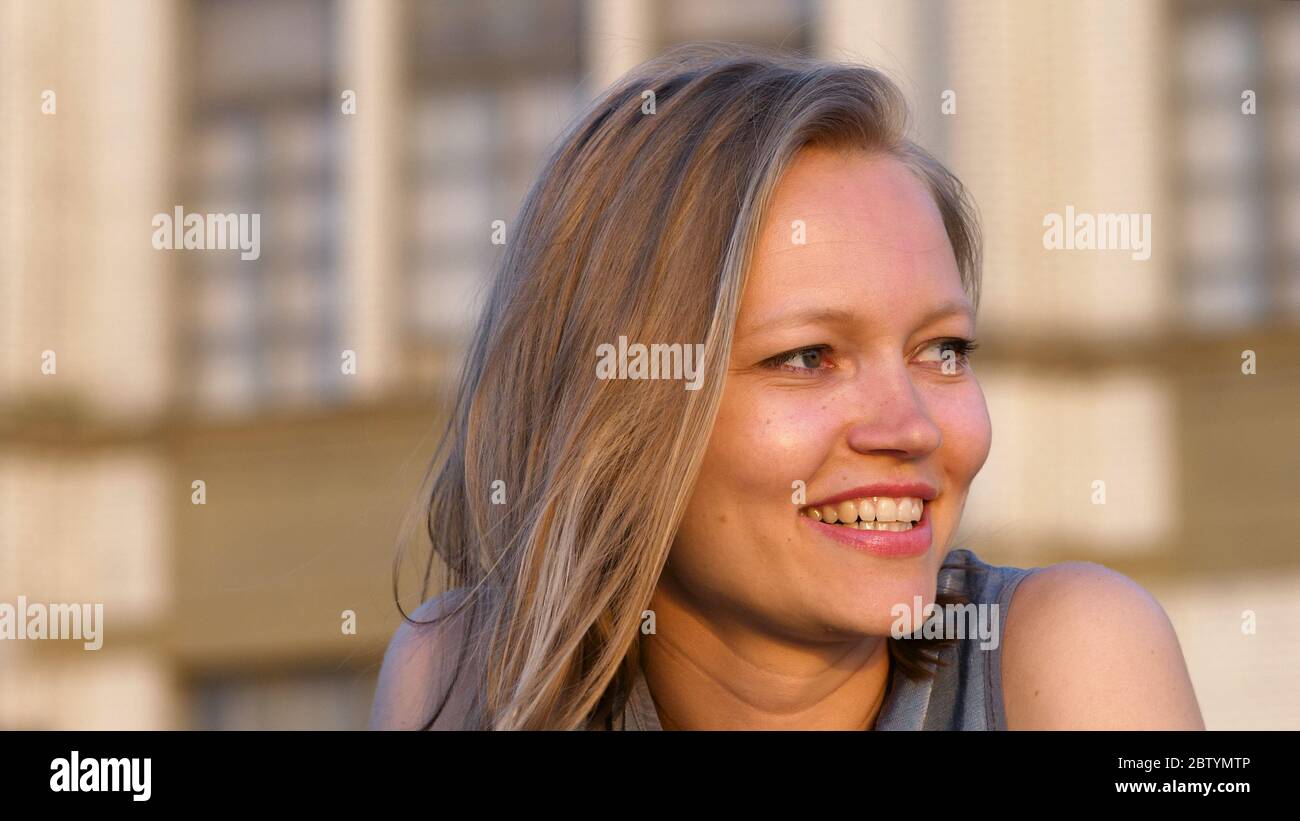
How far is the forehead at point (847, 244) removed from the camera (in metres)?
2.15

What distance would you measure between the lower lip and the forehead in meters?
0.29

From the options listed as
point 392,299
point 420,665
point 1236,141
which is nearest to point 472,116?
point 392,299

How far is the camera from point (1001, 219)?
399 inches

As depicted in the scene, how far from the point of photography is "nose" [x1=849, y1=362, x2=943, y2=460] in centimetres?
210

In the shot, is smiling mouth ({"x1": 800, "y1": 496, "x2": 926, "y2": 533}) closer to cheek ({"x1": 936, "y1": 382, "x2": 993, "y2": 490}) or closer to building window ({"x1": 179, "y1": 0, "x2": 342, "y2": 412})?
cheek ({"x1": 936, "y1": 382, "x2": 993, "y2": 490})

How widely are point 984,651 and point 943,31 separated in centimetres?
855

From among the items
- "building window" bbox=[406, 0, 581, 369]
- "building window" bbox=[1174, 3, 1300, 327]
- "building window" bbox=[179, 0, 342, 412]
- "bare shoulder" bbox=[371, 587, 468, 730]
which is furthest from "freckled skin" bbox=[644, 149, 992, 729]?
"building window" bbox=[179, 0, 342, 412]

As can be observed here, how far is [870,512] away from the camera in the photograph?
7.04 ft

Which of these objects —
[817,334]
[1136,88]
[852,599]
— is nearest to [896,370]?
[817,334]

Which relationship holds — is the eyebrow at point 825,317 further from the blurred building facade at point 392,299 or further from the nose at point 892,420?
the blurred building facade at point 392,299

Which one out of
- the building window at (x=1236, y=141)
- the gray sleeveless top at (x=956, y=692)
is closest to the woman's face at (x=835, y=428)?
the gray sleeveless top at (x=956, y=692)

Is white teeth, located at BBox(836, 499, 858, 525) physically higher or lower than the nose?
lower

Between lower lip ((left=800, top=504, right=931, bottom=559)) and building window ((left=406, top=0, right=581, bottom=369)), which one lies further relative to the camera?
building window ((left=406, top=0, right=581, bottom=369))

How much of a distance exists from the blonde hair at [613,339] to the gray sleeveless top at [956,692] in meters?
0.03
